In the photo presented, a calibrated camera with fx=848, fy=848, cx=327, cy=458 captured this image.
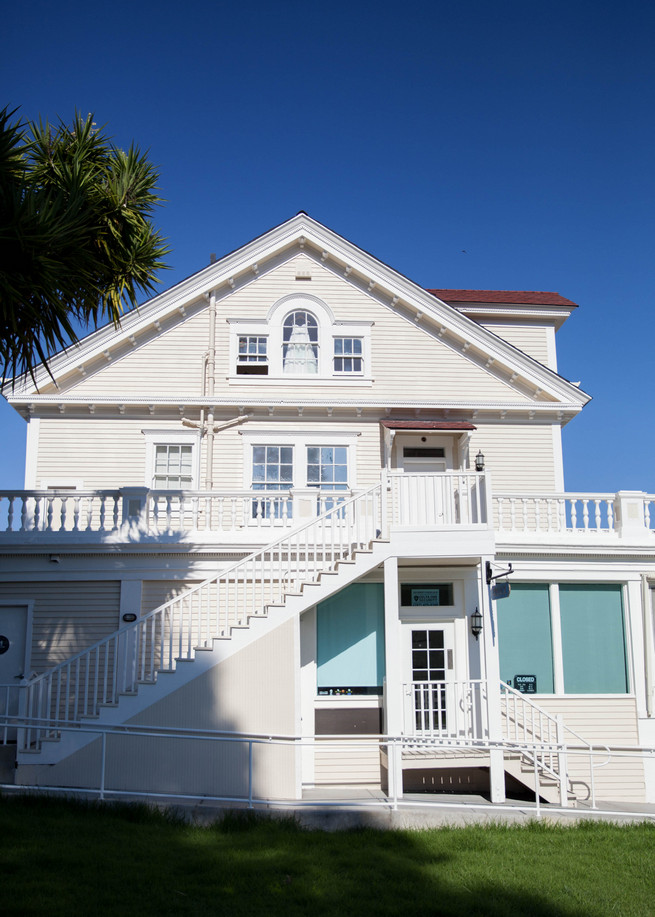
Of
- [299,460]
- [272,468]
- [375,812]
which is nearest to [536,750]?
[375,812]

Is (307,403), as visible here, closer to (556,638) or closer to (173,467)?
(173,467)

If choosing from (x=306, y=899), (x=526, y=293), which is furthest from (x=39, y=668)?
(x=526, y=293)

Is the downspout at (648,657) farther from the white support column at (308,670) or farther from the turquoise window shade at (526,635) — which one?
the white support column at (308,670)

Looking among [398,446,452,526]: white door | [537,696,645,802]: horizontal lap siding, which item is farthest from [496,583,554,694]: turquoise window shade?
[398,446,452,526]: white door

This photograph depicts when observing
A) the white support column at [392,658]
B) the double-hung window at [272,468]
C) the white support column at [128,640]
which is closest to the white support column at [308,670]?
the white support column at [392,658]

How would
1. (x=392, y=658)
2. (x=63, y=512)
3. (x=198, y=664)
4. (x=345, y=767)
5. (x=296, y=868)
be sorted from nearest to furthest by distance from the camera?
(x=296, y=868), (x=198, y=664), (x=392, y=658), (x=345, y=767), (x=63, y=512)

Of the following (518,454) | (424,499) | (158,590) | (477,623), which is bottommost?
(477,623)

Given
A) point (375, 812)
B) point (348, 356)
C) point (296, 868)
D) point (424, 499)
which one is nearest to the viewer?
point (296, 868)

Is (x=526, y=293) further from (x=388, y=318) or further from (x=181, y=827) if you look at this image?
(x=181, y=827)

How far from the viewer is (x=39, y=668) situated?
14422mm

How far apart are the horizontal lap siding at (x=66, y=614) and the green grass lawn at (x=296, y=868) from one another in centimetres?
494

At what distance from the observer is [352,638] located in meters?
14.3

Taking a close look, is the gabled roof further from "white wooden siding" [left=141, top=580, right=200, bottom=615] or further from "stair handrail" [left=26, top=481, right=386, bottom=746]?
"stair handrail" [left=26, top=481, right=386, bottom=746]

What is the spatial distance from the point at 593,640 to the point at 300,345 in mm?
8349
